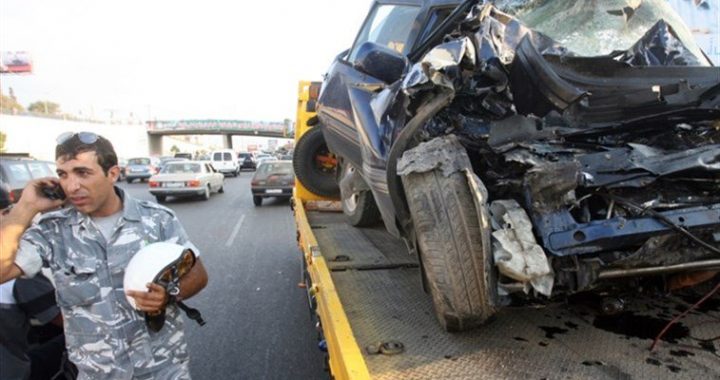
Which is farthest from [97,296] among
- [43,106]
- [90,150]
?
[43,106]

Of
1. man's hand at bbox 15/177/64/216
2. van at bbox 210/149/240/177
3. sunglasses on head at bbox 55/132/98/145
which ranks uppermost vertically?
sunglasses on head at bbox 55/132/98/145

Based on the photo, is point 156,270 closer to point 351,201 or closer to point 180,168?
point 351,201

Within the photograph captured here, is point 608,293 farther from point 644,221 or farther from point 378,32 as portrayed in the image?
point 378,32

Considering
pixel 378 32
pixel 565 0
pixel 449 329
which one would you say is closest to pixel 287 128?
pixel 378 32

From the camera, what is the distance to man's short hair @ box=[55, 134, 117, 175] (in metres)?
1.94

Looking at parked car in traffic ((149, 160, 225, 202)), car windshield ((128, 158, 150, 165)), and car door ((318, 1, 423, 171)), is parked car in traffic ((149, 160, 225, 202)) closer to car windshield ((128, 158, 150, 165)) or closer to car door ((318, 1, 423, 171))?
car windshield ((128, 158, 150, 165))

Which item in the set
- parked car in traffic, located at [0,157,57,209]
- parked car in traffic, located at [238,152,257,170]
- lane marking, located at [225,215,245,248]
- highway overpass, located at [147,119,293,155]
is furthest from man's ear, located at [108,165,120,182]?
highway overpass, located at [147,119,293,155]

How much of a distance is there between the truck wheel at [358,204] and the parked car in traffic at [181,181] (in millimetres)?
12135

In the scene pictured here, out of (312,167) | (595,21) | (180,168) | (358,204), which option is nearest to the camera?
(595,21)

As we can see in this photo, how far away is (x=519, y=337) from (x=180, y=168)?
53.6 feet

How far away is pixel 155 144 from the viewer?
6519cm

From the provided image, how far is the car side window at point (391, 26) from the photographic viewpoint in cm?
312

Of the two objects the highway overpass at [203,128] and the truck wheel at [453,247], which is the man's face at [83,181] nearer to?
the truck wheel at [453,247]

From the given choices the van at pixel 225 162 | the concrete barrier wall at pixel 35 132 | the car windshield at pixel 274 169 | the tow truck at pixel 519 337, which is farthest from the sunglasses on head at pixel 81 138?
the concrete barrier wall at pixel 35 132
